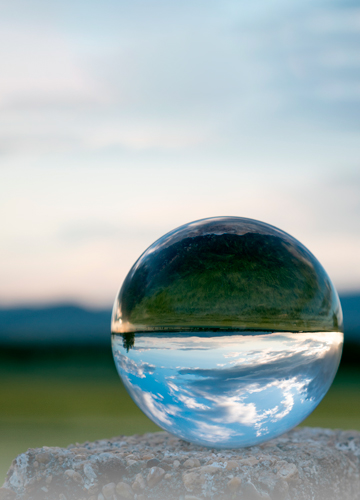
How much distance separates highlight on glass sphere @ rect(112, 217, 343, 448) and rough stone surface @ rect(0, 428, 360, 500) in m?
0.34

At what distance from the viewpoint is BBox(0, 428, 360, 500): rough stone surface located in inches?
197

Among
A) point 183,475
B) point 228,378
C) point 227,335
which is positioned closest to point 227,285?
point 227,335

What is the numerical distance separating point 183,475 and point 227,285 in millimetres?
1870

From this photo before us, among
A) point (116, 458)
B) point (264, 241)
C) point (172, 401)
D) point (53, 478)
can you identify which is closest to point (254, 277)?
point (264, 241)

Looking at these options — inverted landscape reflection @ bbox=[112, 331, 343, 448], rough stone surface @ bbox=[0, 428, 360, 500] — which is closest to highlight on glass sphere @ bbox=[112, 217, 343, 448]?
inverted landscape reflection @ bbox=[112, 331, 343, 448]

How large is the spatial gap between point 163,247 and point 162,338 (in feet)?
3.60

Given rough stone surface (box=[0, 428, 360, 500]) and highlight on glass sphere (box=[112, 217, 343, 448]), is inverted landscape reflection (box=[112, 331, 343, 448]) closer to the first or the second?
highlight on glass sphere (box=[112, 217, 343, 448])

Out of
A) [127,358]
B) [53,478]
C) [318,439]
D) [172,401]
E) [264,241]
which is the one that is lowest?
[318,439]

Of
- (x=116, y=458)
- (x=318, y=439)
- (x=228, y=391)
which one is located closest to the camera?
(x=228, y=391)

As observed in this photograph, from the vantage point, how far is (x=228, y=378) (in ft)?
16.3

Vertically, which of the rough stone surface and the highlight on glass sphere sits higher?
the highlight on glass sphere

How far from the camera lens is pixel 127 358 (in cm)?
549

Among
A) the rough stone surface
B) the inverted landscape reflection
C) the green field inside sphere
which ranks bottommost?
the rough stone surface

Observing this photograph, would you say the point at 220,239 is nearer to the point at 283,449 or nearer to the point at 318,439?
the point at 283,449
